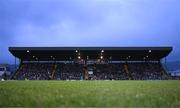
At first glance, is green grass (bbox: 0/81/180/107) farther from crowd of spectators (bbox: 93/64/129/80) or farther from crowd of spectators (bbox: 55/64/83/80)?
crowd of spectators (bbox: 93/64/129/80)

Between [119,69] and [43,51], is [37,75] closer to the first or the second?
[43,51]

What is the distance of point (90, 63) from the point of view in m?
85.8

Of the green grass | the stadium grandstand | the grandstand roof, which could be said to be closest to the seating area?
the stadium grandstand

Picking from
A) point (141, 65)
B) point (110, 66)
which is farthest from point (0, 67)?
point (141, 65)

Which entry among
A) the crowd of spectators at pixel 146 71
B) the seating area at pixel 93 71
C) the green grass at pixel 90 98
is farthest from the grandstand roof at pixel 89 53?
the green grass at pixel 90 98

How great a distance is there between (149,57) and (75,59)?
19.1 meters

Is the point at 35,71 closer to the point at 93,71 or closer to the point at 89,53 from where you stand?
the point at 89,53

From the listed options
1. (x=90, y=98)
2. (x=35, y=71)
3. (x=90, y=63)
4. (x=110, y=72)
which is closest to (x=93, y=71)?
(x=110, y=72)

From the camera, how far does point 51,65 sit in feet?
279

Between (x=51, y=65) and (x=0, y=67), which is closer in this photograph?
(x=51, y=65)

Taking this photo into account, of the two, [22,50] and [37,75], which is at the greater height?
[22,50]

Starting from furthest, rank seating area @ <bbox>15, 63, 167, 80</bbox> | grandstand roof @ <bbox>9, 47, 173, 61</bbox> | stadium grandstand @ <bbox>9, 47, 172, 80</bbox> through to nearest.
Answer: seating area @ <bbox>15, 63, 167, 80</bbox>
stadium grandstand @ <bbox>9, 47, 172, 80</bbox>
grandstand roof @ <bbox>9, 47, 173, 61</bbox>

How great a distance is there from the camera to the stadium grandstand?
77.6 meters

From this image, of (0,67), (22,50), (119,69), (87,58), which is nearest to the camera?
(22,50)
